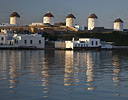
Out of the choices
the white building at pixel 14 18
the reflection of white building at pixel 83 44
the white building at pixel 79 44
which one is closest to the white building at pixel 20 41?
the white building at pixel 79 44

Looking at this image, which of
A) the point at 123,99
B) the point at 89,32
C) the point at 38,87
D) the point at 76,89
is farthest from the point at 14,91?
the point at 89,32

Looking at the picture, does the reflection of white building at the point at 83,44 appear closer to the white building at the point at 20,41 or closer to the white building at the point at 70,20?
the white building at the point at 20,41

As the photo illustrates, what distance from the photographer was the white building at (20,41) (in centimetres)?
6469

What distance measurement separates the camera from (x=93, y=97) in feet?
37.3

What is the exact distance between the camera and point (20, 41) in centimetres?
6556

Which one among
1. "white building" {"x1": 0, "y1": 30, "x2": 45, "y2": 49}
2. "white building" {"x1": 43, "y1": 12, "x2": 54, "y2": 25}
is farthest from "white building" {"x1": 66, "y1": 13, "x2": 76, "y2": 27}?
"white building" {"x1": 0, "y1": 30, "x2": 45, "y2": 49}

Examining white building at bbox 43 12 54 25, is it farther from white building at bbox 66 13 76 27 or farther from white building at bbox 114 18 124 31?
white building at bbox 114 18 124 31

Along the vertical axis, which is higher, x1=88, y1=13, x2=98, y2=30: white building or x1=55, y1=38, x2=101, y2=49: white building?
x1=88, y1=13, x2=98, y2=30: white building

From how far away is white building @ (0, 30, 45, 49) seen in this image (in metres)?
64.7

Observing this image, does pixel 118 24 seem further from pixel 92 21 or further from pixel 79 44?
pixel 79 44

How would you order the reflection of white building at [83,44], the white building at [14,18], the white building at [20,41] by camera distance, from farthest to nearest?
→ the white building at [14,18] → the reflection of white building at [83,44] → the white building at [20,41]

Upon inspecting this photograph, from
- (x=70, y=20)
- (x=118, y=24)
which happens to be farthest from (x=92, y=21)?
(x=118, y=24)

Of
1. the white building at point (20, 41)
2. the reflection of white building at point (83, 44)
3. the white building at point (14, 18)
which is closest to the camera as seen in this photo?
the white building at point (20, 41)

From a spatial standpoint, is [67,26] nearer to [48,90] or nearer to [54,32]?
[54,32]
